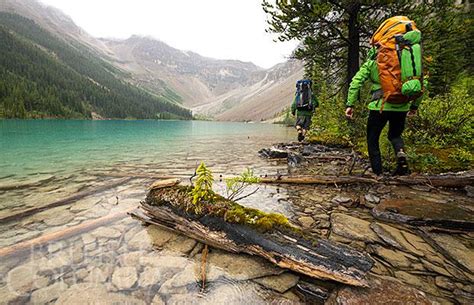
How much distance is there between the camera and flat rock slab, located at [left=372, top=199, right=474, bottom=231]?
3209 millimetres

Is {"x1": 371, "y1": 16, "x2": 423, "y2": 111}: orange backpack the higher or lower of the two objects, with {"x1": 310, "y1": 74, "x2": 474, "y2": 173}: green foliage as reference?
higher

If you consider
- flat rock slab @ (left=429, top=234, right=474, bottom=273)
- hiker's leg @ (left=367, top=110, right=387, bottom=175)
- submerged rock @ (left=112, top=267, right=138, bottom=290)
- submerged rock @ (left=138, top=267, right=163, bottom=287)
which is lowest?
submerged rock @ (left=112, top=267, right=138, bottom=290)

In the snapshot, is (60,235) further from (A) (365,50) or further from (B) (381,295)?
(A) (365,50)

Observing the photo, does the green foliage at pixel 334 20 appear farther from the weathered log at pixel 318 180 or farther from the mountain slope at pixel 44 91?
the mountain slope at pixel 44 91

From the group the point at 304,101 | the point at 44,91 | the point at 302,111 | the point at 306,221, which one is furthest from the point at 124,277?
the point at 44,91

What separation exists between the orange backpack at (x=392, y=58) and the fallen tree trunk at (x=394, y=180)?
1.67m

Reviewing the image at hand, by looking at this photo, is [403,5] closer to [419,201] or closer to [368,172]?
[368,172]

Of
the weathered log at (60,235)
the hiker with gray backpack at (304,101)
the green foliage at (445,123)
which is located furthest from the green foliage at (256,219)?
the hiker with gray backpack at (304,101)

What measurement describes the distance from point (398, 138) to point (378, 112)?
78 cm

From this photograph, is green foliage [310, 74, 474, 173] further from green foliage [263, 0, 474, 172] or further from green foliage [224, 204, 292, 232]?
green foliage [224, 204, 292, 232]

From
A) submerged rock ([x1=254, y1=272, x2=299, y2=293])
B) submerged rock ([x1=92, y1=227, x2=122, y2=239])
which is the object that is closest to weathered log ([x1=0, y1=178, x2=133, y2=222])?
submerged rock ([x1=92, y1=227, x2=122, y2=239])

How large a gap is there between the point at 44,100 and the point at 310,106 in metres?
126

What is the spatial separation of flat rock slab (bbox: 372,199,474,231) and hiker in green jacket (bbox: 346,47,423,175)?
144 centimetres

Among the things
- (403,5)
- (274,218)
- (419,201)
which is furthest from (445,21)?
(274,218)
